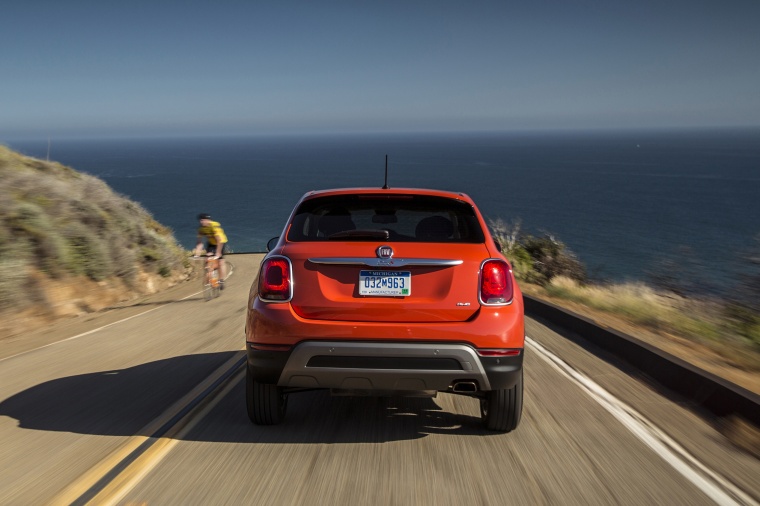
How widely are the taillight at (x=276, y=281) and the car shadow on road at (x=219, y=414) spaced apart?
1.04 meters

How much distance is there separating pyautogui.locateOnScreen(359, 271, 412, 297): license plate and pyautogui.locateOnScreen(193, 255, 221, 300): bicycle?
36.3 ft

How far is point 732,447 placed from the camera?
15.1 ft

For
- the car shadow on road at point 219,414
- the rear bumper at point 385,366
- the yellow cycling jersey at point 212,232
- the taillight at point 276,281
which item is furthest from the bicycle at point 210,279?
the rear bumper at point 385,366

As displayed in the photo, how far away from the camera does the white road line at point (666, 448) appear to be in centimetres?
371

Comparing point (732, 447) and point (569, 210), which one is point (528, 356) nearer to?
point (732, 447)

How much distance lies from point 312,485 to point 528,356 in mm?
4319

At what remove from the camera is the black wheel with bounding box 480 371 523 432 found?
4527mm

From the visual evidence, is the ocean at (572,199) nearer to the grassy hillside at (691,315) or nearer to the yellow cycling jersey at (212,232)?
the grassy hillside at (691,315)

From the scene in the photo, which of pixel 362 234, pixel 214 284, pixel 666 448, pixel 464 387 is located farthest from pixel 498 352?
pixel 214 284

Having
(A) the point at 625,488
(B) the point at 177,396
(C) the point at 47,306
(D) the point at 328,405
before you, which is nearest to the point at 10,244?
(C) the point at 47,306

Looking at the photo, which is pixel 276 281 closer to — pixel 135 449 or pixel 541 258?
pixel 135 449

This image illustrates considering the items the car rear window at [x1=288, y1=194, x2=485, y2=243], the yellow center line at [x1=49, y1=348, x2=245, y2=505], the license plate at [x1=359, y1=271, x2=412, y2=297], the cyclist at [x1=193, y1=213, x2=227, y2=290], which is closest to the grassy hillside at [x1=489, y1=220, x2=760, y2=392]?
the car rear window at [x1=288, y1=194, x2=485, y2=243]

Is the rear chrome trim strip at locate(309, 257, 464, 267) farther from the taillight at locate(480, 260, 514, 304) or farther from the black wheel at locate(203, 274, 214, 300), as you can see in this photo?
the black wheel at locate(203, 274, 214, 300)

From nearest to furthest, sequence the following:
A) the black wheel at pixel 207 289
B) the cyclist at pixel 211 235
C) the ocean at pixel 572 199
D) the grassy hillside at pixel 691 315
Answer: the grassy hillside at pixel 691 315, the cyclist at pixel 211 235, the black wheel at pixel 207 289, the ocean at pixel 572 199
